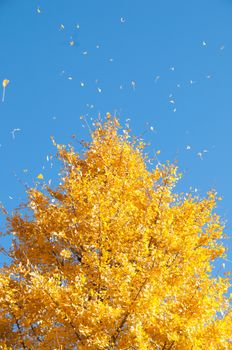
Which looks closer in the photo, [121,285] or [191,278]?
[121,285]

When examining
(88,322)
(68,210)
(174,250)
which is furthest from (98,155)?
(88,322)

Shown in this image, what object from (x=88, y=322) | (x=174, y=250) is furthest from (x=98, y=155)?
(x=88, y=322)

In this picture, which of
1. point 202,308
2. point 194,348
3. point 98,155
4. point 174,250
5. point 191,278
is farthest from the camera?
point 98,155

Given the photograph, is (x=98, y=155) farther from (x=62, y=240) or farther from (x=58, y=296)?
(x=58, y=296)

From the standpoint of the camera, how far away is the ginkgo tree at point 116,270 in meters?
5.23

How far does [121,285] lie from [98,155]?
156 inches

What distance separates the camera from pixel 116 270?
5.59m

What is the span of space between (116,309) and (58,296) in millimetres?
790

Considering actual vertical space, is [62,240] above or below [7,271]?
above

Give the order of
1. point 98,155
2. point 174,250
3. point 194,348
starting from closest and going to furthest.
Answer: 1. point 194,348
2. point 174,250
3. point 98,155

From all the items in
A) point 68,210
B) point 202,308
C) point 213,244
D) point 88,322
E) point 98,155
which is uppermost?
point 98,155

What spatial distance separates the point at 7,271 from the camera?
618 centimetres

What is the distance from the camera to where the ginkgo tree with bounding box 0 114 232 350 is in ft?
17.2

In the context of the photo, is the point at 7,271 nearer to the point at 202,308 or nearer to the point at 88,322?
the point at 88,322
